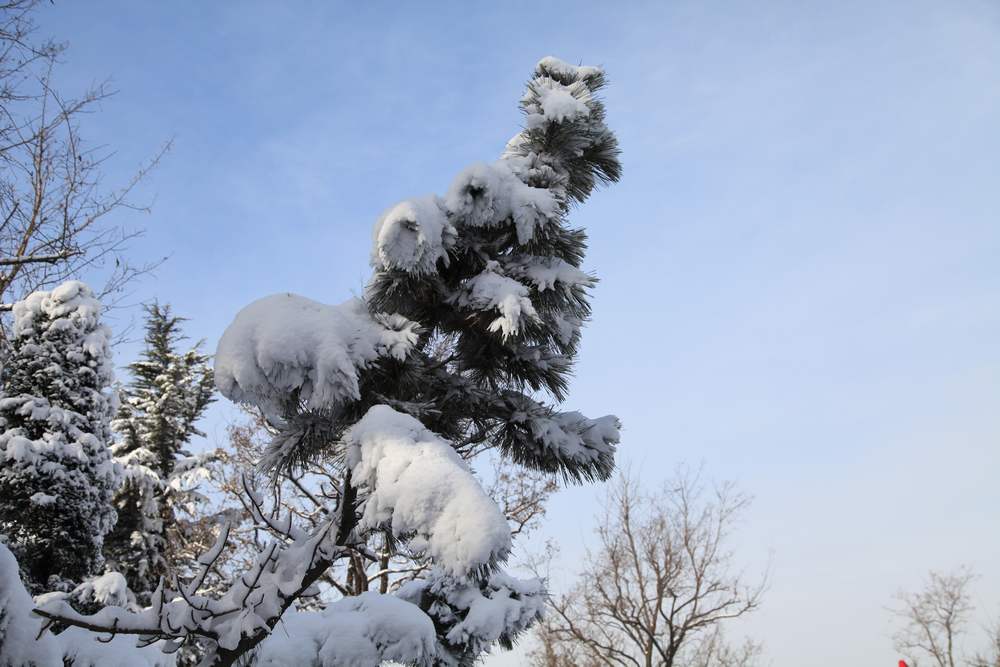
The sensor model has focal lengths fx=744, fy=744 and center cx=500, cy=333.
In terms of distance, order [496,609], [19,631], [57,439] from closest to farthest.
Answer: [19,631], [496,609], [57,439]

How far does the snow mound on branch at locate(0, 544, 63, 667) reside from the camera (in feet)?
10.4

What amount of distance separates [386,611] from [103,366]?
753 centimetres

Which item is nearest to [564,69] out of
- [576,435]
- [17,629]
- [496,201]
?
[496,201]

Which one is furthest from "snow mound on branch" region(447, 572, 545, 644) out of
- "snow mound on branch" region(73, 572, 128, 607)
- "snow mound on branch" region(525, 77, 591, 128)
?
"snow mound on branch" region(73, 572, 128, 607)

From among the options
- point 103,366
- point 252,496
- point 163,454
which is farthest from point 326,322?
point 163,454

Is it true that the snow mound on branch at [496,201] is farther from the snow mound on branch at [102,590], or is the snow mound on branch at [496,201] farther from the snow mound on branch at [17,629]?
the snow mound on branch at [102,590]

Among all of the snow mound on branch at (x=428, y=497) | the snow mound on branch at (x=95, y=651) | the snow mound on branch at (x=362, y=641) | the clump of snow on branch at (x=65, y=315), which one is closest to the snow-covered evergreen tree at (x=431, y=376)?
the snow mound on branch at (x=428, y=497)

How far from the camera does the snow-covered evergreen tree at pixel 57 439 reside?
30.7 ft

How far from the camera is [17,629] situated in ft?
10.5

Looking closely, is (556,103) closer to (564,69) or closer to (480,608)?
(564,69)

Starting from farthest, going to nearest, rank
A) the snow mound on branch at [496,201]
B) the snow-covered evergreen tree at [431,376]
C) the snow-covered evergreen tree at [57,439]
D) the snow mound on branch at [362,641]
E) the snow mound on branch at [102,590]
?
the snow-covered evergreen tree at [57,439]
the snow mound on branch at [102,590]
the snow mound on branch at [362,641]
the snow mound on branch at [496,201]
the snow-covered evergreen tree at [431,376]

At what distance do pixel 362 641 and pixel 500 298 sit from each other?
9.76ft

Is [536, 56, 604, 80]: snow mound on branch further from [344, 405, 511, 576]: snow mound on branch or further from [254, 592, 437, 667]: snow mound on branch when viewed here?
[254, 592, 437, 667]: snow mound on branch

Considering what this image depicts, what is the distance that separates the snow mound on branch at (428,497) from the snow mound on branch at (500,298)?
2.37 feet
